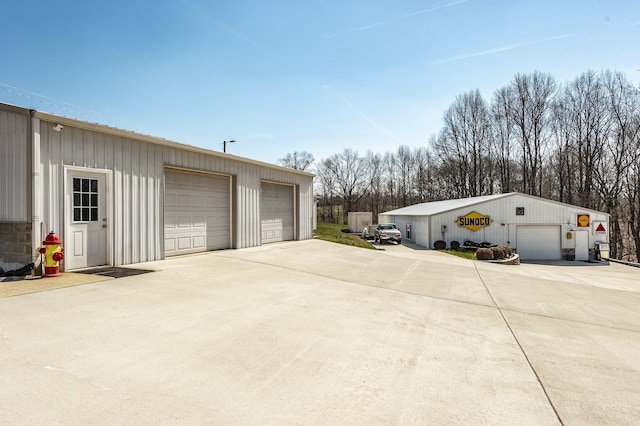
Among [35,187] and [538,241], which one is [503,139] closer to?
[538,241]

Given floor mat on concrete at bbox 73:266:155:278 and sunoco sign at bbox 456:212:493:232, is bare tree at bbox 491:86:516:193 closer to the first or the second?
sunoco sign at bbox 456:212:493:232

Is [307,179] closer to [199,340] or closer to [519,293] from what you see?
[519,293]

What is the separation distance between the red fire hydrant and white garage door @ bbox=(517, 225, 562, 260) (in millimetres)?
25016

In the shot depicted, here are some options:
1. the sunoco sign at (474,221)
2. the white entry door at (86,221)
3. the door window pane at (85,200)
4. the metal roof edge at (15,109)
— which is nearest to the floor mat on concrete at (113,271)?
the white entry door at (86,221)

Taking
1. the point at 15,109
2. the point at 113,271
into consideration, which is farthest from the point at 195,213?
the point at 15,109

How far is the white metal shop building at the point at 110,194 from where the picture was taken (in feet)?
22.0

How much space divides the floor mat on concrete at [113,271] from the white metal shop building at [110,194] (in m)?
0.35

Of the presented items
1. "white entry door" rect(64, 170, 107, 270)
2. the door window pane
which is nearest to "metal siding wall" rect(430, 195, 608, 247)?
"white entry door" rect(64, 170, 107, 270)

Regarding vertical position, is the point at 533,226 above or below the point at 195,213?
below

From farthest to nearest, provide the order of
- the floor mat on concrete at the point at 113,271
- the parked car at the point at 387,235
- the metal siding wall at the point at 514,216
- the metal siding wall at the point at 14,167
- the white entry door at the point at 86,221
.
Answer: the parked car at the point at 387,235 < the metal siding wall at the point at 514,216 < the white entry door at the point at 86,221 < the floor mat on concrete at the point at 113,271 < the metal siding wall at the point at 14,167

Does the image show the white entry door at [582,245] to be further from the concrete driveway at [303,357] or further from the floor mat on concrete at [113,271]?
the floor mat on concrete at [113,271]

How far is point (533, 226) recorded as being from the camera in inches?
905

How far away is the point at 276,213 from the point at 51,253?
8948mm

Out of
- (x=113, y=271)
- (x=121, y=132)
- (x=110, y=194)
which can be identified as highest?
(x=121, y=132)
